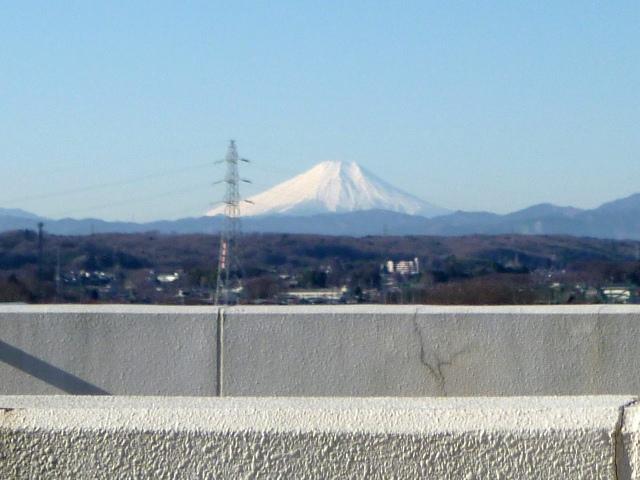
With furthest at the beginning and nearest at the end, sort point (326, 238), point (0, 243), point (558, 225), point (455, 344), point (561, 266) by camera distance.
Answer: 1. point (558, 225)
2. point (326, 238)
3. point (0, 243)
4. point (561, 266)
5. point (455, 344)

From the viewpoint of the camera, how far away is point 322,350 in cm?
688

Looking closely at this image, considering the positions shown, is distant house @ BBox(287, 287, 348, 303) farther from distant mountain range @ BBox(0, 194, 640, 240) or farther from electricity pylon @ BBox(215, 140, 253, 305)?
distant mountain range @ BBox(0, 194, 640, 240)

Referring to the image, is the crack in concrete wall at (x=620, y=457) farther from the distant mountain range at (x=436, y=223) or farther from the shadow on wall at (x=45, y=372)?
the distant mountain range at (x=436, y=223)

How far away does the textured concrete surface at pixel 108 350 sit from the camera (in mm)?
6957

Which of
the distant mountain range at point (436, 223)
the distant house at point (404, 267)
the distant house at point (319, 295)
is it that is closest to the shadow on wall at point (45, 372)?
the distant house at point (319, 295)

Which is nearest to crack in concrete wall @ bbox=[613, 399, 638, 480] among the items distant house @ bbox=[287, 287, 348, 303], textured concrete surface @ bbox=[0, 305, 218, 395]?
textured concrete surface @ bbox=[0, 305, 218, 395]

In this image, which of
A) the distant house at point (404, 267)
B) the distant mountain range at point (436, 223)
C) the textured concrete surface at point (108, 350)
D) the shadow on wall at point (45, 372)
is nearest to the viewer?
the textured concrete surface at point (108, 350)

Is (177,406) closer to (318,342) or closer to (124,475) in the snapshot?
(124,475)

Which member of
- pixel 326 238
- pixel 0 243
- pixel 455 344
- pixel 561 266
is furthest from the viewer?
pixel 326 238

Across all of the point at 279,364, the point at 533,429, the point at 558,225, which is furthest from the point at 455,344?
the point at 558,225

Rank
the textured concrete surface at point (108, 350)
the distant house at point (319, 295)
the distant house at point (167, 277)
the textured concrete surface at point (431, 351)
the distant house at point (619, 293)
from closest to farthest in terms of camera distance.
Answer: the textured concrete surface at point (431, 351) < the textured concrete surface at point (108, 350) < the distant house at point (619, 293) < the distant house at point (319, 295) < the distant house at point (167, 277)

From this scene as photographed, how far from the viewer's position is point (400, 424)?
274 cm

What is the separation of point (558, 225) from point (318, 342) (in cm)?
4464

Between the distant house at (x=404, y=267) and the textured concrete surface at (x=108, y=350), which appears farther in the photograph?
the distant house at (x=404, y=267)
